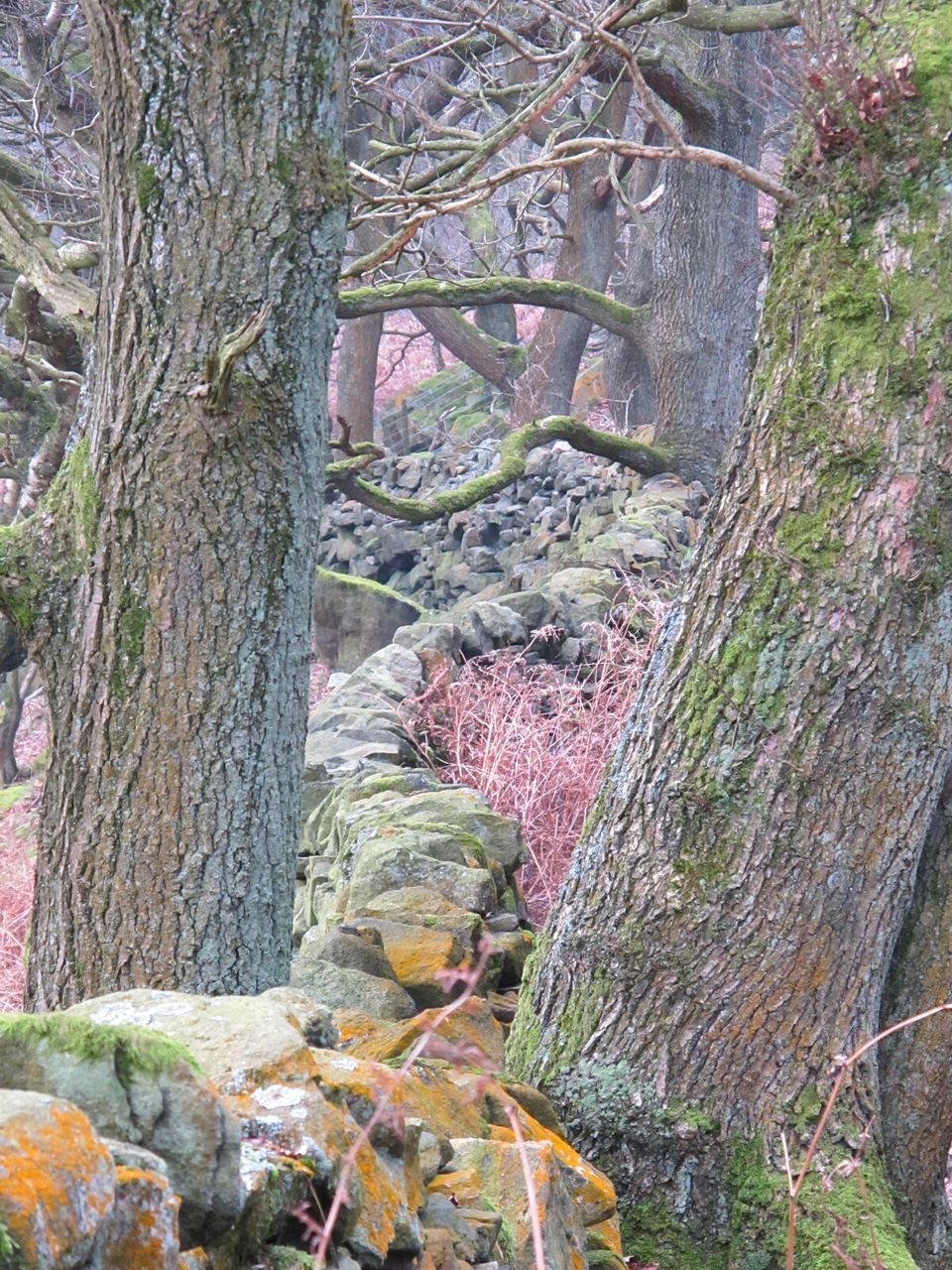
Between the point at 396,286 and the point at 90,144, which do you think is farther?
the point at 90,144

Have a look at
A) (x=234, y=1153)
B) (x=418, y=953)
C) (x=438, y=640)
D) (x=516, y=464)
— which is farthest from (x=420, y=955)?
(x=516, y=464)

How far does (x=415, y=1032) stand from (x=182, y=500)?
1.49 meters

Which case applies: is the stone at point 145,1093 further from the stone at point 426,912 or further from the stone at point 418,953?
the stone at point 426,912

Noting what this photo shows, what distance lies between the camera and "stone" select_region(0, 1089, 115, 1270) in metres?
1.28

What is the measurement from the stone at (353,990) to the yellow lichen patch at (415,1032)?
9cm

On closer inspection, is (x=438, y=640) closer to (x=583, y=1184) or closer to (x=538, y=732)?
(x=538, y=732)

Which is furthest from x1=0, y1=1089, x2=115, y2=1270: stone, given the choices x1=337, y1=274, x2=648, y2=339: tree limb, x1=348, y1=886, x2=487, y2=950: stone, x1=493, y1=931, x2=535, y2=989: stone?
x1=337, y1=274, x2=648, y2=339: tree limb

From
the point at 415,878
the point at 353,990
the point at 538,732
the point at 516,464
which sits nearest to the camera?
the point at 353,990

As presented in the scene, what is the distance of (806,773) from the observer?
11.3 feet

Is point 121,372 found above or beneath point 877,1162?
above

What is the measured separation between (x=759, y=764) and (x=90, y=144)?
9580 millimetres

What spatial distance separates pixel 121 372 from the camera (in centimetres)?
336

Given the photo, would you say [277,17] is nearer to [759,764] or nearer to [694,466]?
[759,764]

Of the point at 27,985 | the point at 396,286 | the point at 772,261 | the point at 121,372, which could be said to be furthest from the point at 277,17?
the point at 396,286
